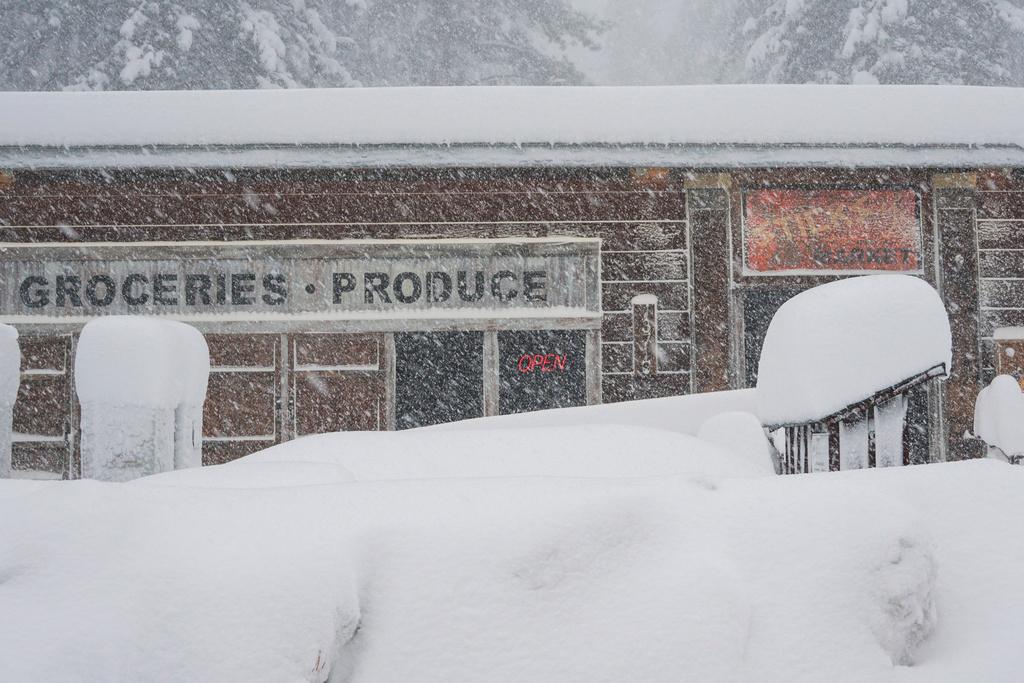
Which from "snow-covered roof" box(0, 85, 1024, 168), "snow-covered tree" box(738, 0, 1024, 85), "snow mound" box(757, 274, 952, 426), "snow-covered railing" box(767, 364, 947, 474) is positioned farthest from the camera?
"snow-covered tree" box(738, 0, 1024, 85)

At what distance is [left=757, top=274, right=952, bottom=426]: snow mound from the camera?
2.65m

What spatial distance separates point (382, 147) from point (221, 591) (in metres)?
5.31

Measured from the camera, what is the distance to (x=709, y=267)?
6746 mm

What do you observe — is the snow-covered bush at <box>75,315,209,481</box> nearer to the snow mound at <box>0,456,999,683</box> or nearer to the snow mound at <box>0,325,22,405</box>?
the snow mound at <box>0,325,22,405</box>

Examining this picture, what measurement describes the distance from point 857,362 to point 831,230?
4539 millimetres

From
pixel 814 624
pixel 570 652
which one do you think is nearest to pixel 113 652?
pixel 570 652

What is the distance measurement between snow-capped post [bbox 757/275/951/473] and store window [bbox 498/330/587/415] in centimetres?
388

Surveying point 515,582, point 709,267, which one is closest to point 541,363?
point 709,267

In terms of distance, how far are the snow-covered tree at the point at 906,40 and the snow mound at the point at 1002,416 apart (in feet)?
38.7

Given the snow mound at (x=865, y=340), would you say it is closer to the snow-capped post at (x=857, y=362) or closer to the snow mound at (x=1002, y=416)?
the snow-capped post at (x=857, y=362)

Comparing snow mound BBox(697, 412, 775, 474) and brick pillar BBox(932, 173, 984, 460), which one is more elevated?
brick pillar BBox(932, 173, 984, 460)

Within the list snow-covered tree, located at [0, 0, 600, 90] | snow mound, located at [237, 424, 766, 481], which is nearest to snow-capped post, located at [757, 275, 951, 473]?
snow mound, located at [237, 424, 766, 481]

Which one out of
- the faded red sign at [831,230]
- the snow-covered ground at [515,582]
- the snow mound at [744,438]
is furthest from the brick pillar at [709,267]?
the snow-covered ground at [515,582]

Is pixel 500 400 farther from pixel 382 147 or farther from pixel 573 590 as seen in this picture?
pixel 573 590
